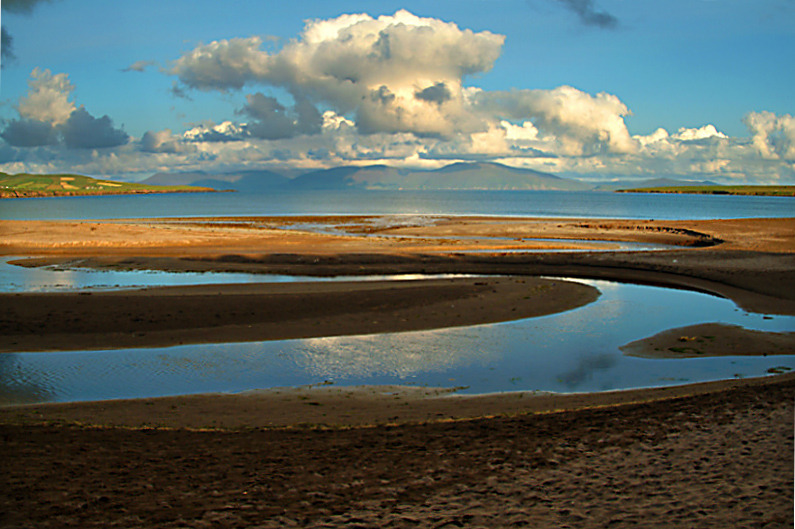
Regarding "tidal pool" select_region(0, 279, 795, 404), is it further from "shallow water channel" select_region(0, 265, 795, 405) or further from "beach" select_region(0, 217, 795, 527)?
"beach" select_region(0, 217, 795, 527)

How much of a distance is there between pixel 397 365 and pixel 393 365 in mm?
124

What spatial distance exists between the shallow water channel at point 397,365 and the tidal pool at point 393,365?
3 centimetres

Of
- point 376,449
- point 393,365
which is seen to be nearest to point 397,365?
point 393,365

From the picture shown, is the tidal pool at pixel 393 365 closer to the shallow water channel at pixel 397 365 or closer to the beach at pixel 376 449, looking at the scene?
the shallow water channel at pixel 397 365

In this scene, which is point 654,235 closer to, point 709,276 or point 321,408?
point 709,276

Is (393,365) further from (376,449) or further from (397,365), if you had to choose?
(376,449)

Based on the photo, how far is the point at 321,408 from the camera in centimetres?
1361

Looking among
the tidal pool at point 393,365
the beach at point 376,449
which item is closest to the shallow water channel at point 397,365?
the tidal pool at point 393,365

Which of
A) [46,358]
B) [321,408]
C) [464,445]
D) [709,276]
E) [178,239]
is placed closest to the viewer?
[464,445]

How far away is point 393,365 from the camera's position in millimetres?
18000

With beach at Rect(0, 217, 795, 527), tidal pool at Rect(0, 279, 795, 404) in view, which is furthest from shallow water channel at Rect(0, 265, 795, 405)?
beach at Rect(0, 217, 795, 527)

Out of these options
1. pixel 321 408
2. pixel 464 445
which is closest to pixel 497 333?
pixel 321 408

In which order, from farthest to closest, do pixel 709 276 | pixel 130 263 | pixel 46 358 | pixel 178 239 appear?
pixel 178 239, pixel 130 263, pixel 709 276, pixel 46 358

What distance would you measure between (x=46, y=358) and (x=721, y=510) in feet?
61.8
